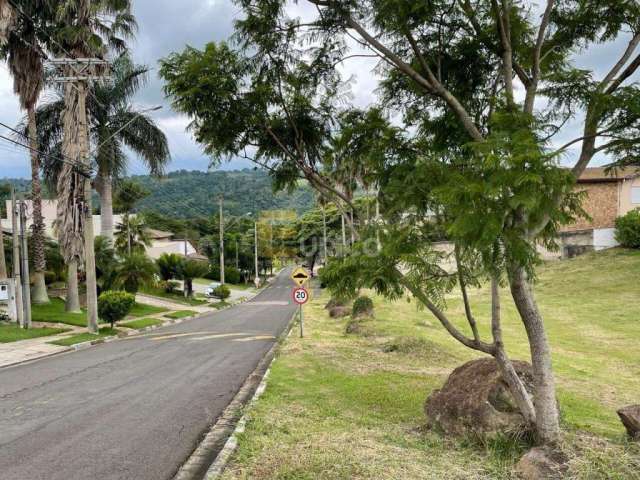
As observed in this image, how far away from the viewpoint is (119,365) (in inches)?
537

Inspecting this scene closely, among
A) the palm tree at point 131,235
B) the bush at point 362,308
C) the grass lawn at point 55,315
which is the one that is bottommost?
the grass lawn at point 55,315

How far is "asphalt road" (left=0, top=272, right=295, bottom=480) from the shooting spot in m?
6.23

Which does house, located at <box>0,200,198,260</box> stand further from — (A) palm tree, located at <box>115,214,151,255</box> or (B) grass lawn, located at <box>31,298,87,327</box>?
(B) grass lawn, located at <box>31,298,87,327</box>

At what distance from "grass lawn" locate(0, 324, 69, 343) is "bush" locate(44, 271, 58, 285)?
35.4 ft

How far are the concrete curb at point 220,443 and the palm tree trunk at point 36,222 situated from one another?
20.7 m

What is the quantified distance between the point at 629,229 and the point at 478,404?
37.7 m

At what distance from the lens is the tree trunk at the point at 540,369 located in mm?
5930

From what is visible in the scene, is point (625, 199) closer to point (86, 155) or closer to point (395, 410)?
point (86, 155)

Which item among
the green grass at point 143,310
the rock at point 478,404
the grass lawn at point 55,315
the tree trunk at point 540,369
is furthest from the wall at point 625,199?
the tree trunk at point 540,369

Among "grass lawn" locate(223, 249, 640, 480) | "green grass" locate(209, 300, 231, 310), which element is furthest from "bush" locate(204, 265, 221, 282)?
"grass lawn" locate(223, 249, 640, 480)

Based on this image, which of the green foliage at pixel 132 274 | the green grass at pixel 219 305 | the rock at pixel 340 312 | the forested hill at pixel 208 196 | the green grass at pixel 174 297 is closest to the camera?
the rock at pixel 340 312

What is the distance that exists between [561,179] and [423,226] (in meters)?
1.73

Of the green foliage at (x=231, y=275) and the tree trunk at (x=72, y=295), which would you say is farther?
the green foliage at (x=231, y=275)

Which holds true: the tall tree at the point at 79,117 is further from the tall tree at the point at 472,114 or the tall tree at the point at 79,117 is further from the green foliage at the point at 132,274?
the tall tree at the point at 472,114
